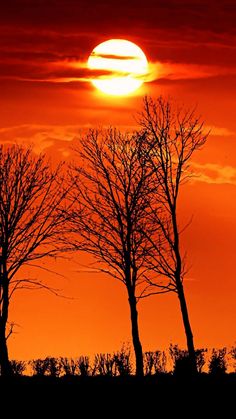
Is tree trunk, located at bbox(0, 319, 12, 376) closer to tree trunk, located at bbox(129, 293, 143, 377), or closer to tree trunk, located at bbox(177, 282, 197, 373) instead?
tree trunk, located at bbox(129, 293, 143, 377)

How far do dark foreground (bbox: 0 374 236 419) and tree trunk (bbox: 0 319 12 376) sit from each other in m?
1.85

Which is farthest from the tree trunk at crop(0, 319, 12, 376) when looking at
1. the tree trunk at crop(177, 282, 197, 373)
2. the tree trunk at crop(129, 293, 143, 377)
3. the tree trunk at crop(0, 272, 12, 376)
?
the tree trunk at crop(177, 282, 197, 373)

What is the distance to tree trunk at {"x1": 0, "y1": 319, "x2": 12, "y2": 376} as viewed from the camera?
3966 cm

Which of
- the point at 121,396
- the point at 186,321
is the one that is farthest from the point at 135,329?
the point at 121,396

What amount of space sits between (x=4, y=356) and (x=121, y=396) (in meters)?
9.27

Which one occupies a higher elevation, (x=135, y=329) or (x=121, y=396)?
(x=135, y=329)

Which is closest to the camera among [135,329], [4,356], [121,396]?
[121,396]

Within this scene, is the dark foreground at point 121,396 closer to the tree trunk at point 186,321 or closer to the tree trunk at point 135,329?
the tree trunk at point 186,321

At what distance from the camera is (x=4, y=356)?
40031 millimetres

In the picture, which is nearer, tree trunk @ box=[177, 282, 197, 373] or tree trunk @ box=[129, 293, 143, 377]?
tree trunk @ box=[177, 282, 197, 373]

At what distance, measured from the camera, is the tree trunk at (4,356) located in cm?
3966

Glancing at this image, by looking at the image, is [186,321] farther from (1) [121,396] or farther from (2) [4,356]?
(1) [121,396]

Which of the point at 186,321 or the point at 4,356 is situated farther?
the point at 186,321

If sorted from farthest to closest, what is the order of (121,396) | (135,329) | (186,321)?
(135,329) → (186,321) → (121,396)
